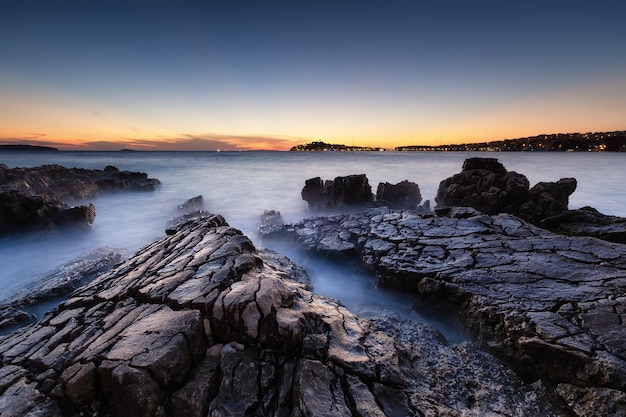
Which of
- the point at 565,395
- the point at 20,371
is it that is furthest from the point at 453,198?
the point at 20,371

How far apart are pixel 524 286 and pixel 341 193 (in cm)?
1087

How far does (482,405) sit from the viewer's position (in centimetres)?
313

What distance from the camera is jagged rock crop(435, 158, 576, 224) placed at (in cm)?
1009

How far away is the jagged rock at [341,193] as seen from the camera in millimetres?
14719

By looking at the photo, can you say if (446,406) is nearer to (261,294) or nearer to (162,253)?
(261,294)

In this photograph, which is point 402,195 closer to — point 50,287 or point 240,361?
point 240,361

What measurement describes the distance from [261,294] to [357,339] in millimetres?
1381

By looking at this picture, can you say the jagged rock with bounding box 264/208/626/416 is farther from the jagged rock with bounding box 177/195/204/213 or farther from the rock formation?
the jagged rock with bounding box 177/195/204/213

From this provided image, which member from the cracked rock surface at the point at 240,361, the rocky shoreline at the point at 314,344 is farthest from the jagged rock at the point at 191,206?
the cracked rock surface at the point at 240,361

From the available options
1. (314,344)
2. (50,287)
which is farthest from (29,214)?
(314,344)

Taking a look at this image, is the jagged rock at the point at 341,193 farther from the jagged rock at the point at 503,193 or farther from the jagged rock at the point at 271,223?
the jagged rock at the point at 503,193

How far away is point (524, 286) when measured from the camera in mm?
4613

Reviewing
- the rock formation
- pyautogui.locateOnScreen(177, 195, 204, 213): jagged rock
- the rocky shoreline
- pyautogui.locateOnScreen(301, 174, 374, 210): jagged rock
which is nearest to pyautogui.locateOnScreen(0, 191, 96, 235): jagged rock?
the rock formation

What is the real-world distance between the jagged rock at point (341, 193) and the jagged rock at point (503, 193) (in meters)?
3.82
